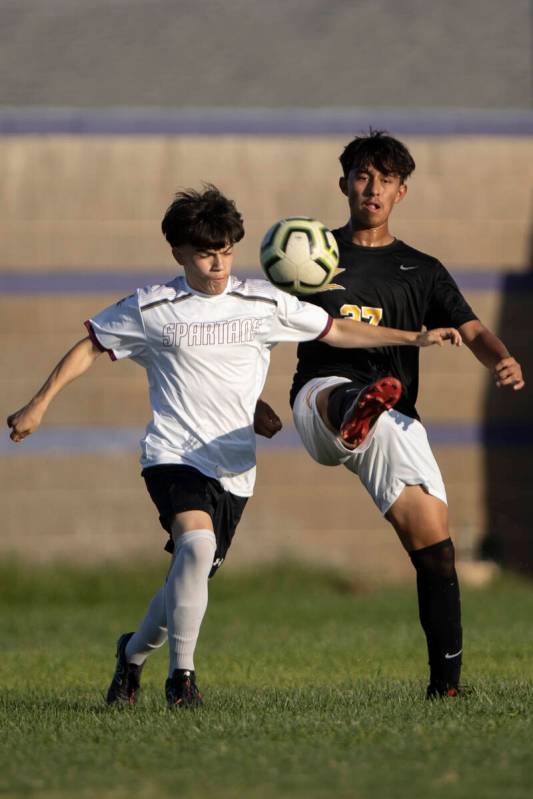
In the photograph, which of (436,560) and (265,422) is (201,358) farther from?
(436,560)

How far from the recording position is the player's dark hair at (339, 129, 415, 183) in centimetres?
827

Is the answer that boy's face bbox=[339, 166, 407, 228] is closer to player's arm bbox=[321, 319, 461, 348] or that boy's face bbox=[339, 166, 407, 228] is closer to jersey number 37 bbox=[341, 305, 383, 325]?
jersey number 37 bbox=[341, 305, 383, 325]

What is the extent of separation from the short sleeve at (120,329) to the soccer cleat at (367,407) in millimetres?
1026

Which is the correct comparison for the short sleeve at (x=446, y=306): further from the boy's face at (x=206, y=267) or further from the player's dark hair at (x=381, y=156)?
the boy's face at (x=206, y=267)

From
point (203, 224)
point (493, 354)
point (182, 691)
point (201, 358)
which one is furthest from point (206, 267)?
point (182, 691)

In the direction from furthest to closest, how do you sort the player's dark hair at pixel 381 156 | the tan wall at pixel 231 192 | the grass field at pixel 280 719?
the tan wall at pixel 231 192
the player's dark hair at pixel 381 156
the grass field at pixel 280 719

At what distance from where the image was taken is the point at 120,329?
774 centimetres

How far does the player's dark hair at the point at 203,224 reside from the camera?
761 centimetres

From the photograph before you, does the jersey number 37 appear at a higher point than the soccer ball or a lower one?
lower

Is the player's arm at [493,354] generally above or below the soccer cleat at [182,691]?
above

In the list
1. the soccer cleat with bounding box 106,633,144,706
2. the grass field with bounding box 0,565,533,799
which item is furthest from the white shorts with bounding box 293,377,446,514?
the soccer cleat with bounding box 106,633,144,706

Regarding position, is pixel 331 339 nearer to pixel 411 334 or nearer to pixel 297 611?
pixel 411 334

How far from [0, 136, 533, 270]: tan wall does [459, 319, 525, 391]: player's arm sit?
35.9 feet

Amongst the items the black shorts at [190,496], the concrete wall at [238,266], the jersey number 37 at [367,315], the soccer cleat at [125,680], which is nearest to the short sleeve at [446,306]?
the jersey number 37 at [367,315]
